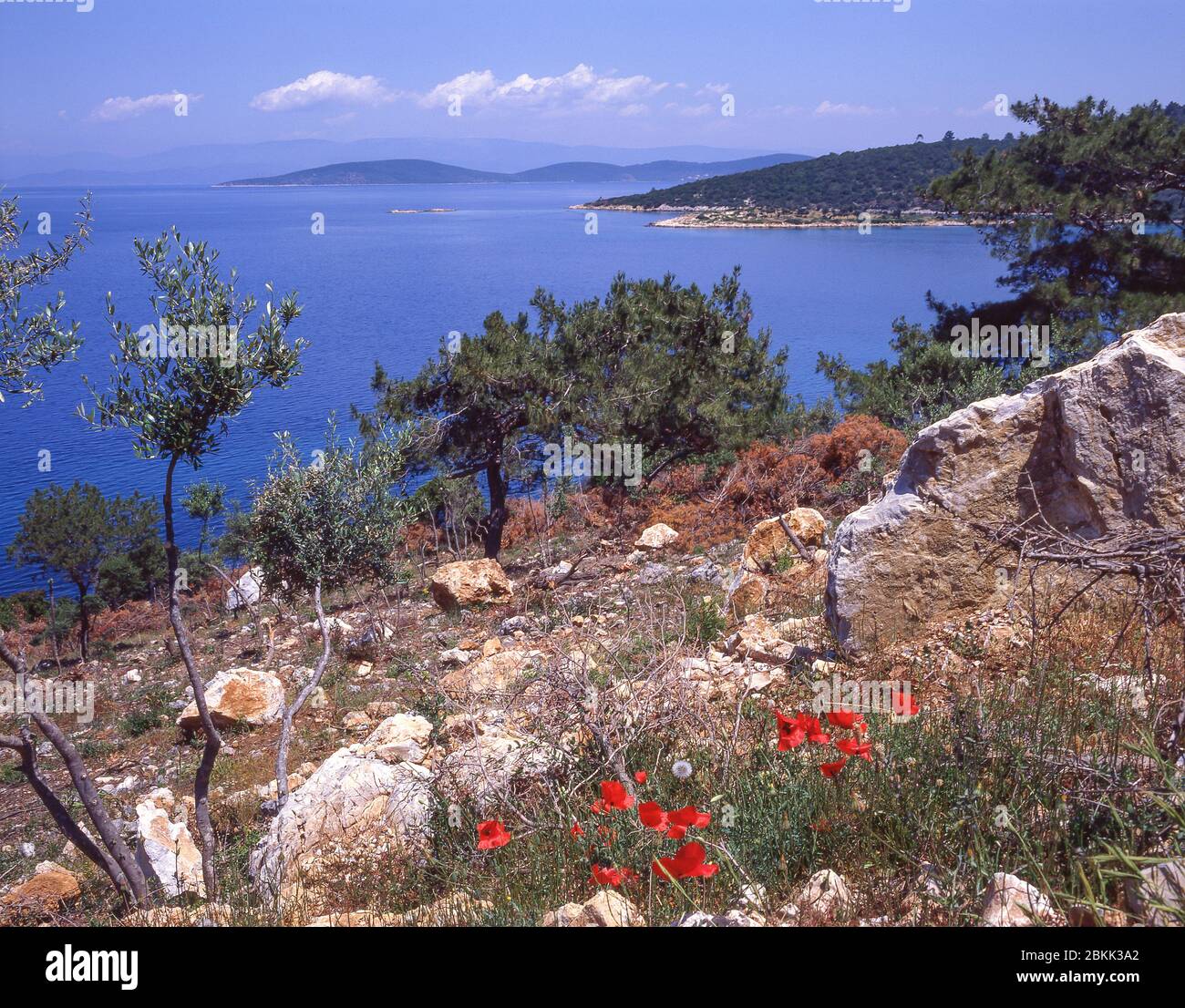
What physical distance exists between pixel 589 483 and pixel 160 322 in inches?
602

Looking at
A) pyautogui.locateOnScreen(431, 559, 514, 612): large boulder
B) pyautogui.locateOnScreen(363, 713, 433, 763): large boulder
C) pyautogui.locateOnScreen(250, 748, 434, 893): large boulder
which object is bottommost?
pyautogui.locateOnScreen(431, 559, 514, 612): large boulder

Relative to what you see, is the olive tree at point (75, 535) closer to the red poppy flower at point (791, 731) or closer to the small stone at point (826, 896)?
the red poppy flower at point (791, 731)

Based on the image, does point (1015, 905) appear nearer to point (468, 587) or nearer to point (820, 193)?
point (468, 587)

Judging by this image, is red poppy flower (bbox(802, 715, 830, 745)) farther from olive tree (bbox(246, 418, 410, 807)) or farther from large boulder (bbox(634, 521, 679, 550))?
large boulder (bbox(634, 521, 679, 550))

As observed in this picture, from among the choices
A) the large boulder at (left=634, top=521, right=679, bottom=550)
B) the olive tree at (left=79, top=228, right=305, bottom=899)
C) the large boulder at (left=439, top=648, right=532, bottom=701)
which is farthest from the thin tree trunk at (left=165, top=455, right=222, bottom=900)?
the large boulder at (left=634, top=521, right=679, bottom=550)

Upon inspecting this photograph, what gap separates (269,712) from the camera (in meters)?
10.8

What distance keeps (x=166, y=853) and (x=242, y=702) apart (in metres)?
4.17

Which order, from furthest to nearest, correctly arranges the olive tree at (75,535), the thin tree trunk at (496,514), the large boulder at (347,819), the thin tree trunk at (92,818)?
the olive tree at (75,535), the thin tree trunk at (496,514), the thin tree trunk at (92,818), the large boulder at (347,819)

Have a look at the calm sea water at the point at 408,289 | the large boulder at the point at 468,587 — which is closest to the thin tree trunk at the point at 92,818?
the calm sea water at the point at 408,289

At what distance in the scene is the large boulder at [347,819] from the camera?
15.5 feet

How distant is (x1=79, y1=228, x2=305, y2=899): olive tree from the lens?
19.7 feet

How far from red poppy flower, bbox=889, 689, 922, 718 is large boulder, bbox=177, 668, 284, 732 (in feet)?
26.8

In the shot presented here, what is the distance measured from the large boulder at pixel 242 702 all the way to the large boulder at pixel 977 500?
24.9 feet

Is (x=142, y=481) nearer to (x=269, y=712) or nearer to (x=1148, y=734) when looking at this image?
(x=269, y=712)
